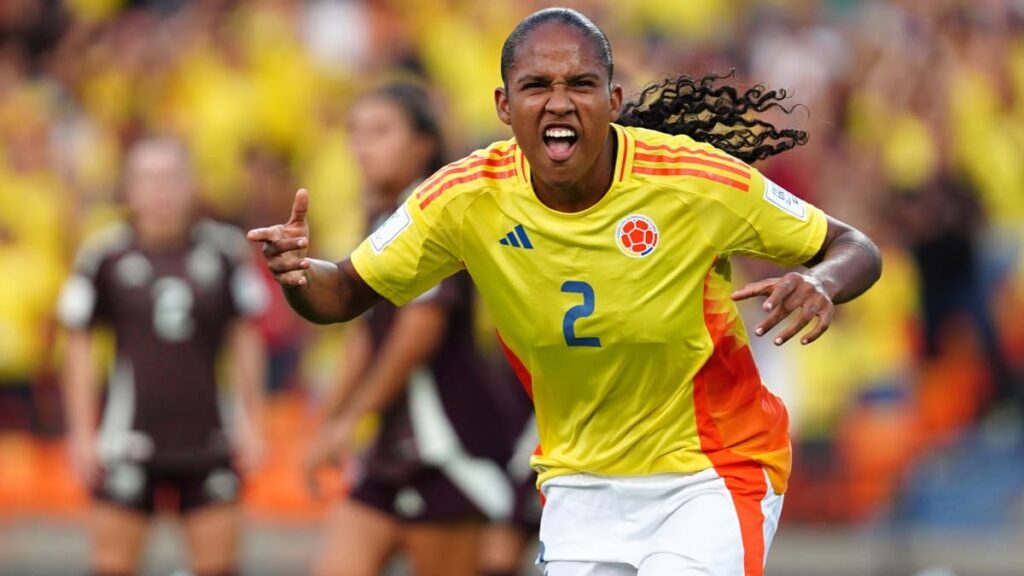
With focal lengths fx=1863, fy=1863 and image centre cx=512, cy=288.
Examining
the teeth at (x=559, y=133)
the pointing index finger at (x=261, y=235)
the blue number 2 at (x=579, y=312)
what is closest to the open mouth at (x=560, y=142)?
the teeth at (x=559, y=133)

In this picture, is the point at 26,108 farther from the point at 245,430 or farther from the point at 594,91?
the point at 594,91

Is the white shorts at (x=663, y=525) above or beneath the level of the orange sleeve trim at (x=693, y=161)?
beneath

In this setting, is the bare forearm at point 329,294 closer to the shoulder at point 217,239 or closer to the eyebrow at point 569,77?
the eyebrow at point 569,77

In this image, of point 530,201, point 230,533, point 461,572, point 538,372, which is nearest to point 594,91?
point 530,201

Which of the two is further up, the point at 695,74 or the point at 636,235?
the point at 695,74

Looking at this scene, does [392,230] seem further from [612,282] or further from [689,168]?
[689,168]

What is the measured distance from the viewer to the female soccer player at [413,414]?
789 centimetres

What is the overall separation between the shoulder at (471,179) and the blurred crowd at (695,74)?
5.04m

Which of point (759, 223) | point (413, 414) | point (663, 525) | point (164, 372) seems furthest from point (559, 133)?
point (164, 372)

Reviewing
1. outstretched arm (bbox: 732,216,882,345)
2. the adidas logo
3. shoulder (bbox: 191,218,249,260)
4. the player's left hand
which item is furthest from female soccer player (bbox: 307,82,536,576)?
the player's left hand

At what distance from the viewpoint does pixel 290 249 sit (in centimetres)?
518

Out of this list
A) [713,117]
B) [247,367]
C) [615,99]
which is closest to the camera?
[615,99]

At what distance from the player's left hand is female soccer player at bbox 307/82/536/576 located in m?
3.22

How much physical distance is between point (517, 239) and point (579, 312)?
28cm
